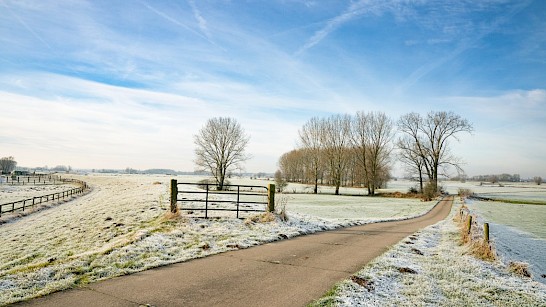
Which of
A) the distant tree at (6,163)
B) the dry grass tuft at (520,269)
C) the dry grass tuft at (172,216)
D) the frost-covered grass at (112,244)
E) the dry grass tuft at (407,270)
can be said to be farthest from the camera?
the distant tree at (6,163)

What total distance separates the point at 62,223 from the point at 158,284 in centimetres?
1631

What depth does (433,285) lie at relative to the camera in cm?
739

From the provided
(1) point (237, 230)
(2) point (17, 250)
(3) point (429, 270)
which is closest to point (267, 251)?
(1) point (237, 230)

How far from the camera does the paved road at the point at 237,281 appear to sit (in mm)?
5793

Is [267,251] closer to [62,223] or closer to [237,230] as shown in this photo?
[237,230]

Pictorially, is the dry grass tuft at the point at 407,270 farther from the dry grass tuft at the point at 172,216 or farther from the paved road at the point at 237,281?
the dry grass tuft at the point at 172,216

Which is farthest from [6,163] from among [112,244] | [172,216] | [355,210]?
[112,244]

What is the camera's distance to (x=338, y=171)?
62094mm

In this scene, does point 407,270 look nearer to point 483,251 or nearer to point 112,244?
point 483,251

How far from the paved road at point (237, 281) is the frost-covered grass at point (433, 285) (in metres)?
0.52

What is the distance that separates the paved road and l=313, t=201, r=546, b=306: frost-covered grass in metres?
0.52

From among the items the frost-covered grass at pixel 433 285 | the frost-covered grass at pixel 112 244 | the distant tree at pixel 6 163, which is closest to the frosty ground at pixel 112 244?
the frost-covered grass at pixel 112 244

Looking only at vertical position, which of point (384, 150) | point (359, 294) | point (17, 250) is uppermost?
point (384, 150)

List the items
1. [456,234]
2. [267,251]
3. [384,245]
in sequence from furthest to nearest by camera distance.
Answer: [456,234] < [384,245] < [267,251]
